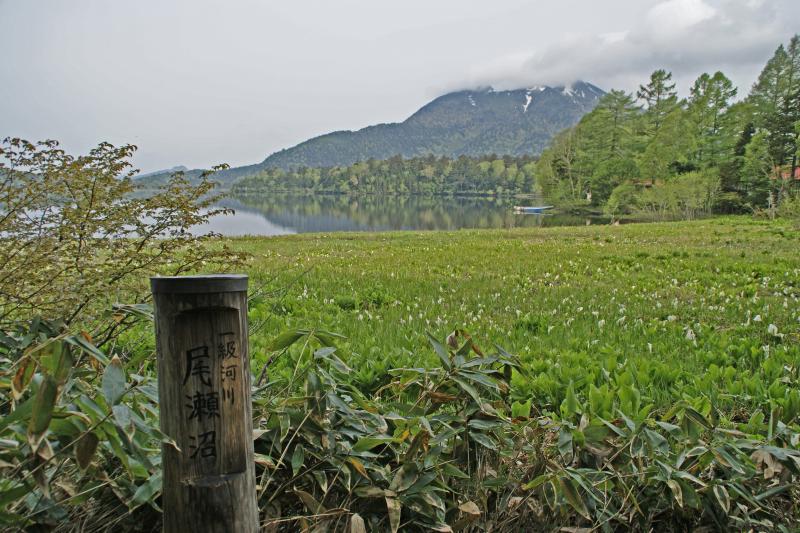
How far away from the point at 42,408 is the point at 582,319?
646cm

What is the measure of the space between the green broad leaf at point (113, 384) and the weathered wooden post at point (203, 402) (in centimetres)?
14

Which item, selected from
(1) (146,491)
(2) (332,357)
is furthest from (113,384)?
(2) (332,357)

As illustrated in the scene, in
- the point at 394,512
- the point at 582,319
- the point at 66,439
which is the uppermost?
the point at 66,439

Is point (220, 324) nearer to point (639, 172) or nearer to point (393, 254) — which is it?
point (393, 254)

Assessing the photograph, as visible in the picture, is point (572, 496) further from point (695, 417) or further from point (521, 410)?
point (521, 410)

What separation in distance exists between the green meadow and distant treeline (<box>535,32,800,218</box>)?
44728mm

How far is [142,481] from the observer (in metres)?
2.31

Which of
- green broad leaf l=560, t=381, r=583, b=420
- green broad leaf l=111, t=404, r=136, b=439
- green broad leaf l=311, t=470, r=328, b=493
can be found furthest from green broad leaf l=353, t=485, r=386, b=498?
green broad leaf l=560, t=381, r=583, b=420

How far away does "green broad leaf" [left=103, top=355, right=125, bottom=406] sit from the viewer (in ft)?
5.29

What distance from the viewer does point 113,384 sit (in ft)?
5.41

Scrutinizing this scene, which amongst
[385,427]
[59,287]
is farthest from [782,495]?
[59,287]

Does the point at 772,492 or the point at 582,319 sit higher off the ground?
the point at 772,492

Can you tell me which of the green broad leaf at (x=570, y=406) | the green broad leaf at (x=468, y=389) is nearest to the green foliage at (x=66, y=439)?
the green broad leaf at (x=468, y=389)

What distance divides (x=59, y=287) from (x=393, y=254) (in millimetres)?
11925
